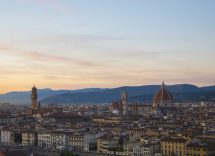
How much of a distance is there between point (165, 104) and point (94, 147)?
71.2m

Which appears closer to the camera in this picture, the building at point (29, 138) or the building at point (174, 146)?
the building at point (174, 146)

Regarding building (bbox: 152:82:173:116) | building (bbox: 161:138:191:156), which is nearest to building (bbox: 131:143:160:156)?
building (bbox: 161:138:191:156)

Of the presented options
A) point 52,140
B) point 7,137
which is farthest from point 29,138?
point 7,137

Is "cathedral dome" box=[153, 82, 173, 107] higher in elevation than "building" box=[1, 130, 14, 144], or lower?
higher

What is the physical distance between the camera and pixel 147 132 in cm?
6141

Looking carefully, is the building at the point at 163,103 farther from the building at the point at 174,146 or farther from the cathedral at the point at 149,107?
the building at the point at 174,146

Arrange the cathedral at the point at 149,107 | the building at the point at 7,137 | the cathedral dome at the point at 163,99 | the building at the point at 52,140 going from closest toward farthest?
1. the building at the point at 52,140
2. the building at the point at 7,137
3. the cathedral at the point at 149,107
4. the cathedral dome at the point at 163,99

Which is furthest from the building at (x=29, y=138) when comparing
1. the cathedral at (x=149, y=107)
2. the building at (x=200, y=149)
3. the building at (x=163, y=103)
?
the building at (x=163, y=103)

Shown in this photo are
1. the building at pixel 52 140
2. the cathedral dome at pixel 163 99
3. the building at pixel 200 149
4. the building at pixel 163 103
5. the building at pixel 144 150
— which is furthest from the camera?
the cathedral dome at pixel 163 99

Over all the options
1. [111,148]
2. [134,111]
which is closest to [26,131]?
[111,148]

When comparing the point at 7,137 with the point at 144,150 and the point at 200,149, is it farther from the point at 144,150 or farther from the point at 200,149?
the point at 200,149

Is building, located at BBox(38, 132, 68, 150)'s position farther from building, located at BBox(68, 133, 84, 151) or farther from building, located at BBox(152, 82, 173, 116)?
building, located at BBox(152, 82, 173, 116)

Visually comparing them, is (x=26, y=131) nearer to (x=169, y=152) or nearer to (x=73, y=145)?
(x=73, y=145)

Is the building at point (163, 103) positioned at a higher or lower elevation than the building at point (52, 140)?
higher
